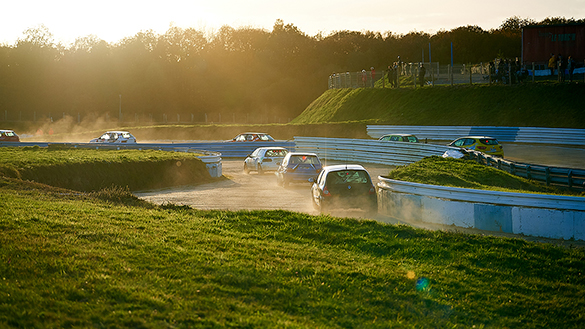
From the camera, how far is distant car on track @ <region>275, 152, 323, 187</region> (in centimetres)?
2091

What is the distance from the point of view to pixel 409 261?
29.8 ft

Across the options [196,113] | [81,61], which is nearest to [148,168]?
[196,113]

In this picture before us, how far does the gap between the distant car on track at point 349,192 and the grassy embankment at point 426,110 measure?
2858 centimetres

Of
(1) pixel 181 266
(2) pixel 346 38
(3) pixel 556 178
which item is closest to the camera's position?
(1) pixel 181 266

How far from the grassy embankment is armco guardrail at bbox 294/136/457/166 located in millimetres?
11115

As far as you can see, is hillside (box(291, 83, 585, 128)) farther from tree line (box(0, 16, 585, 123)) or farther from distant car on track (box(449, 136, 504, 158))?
tree line (box(0, 16, 585, 123))

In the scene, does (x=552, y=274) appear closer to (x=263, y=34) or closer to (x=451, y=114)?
(x=451, y=114)

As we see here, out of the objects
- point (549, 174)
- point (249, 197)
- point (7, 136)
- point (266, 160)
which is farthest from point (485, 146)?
point (7, 136)

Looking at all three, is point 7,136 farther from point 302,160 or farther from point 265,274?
point 265,274

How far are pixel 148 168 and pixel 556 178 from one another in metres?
15.4

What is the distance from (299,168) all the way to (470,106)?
94.0 feet

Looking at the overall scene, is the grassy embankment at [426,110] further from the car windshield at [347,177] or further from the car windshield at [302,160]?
the car windshield at [347,177]

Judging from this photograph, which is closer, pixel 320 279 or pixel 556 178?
pixel 320 279

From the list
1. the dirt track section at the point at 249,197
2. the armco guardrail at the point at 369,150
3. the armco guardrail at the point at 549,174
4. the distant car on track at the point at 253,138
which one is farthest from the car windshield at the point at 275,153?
the distant car on track at the point at 253,138
